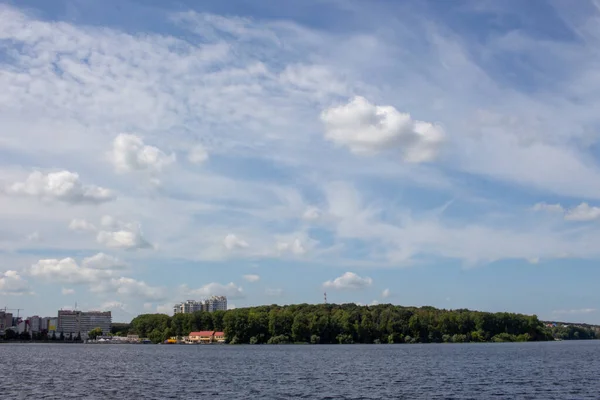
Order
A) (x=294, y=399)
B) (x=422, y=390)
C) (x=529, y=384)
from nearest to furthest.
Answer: (x=294, y=399)
(x=422, y=390)
(x=529, y=384)

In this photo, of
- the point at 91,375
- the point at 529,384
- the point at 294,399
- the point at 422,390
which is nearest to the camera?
the point at 294,399

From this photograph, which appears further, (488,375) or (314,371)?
(314,371)

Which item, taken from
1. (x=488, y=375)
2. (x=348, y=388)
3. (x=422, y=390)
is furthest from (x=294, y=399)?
(x=488, y=375)

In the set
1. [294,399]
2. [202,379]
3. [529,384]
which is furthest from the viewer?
[202,379]

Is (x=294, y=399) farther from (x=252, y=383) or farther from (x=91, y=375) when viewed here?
(x=91, y=375)

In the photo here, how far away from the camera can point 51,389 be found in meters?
57.2

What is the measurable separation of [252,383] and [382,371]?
21552mm

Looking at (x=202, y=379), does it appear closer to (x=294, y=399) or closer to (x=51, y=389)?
(x=51, y=389)

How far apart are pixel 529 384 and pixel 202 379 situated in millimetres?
34706

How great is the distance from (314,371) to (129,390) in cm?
2846

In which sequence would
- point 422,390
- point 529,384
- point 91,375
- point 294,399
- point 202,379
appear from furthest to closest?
point 91,375, point 202,379, point 529,384, point 422,390, point 294,399

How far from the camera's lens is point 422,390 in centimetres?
5659

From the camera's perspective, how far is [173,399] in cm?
4997

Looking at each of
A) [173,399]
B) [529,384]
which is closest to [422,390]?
[529,384]
